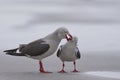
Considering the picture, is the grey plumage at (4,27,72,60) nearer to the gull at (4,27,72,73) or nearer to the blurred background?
the gull at (4,27,72,73)

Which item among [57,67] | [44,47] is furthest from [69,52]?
[57,67]

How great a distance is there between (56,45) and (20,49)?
1.33ft

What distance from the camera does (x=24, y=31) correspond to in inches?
357

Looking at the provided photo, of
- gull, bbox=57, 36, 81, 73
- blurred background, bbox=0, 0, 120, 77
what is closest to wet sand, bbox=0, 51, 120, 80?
blurred background, bbox=0, 0, 120, 77

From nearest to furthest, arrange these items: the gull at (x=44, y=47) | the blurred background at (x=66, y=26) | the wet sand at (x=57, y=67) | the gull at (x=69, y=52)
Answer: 1. the wet sand at (x=57, y=67)
2. the gull at (x=44, y=47)
3. the gull at (x=69, y=52)
4. the blurred background at (x=66, y=26)

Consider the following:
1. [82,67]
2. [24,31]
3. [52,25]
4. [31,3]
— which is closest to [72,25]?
[52,25]

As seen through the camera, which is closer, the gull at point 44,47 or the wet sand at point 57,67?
the wet sand at point 57,67

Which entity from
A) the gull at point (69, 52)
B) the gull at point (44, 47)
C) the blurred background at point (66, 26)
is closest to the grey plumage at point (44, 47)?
the gull at point (44, 47)

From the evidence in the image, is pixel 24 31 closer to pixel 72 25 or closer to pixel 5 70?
pixel 72 25

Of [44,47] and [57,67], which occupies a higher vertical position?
[44,47]

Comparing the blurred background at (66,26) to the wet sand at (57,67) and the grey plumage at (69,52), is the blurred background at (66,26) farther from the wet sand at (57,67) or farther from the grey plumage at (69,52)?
the grey plumage at (69,52)

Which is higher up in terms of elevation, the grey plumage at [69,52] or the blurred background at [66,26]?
the blurred background at [66,26]

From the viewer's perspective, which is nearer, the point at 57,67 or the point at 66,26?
the point at 57,67

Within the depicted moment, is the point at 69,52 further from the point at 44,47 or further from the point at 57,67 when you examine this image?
the point at 57,67
